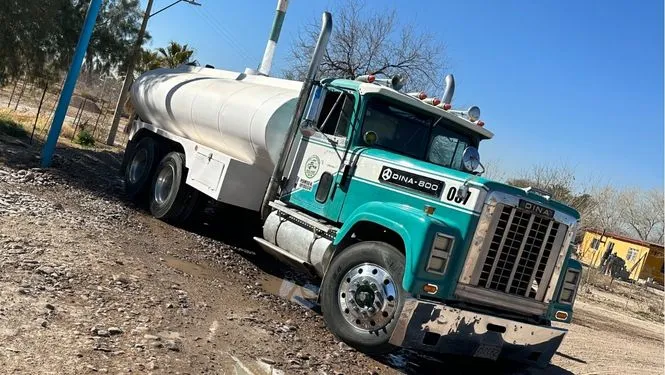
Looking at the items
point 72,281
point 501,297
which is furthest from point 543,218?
point 72,281

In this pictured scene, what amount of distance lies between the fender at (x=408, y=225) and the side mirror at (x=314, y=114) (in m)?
1.73

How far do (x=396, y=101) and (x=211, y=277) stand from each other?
308 centimetres

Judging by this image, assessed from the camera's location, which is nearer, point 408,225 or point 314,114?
point 408,225

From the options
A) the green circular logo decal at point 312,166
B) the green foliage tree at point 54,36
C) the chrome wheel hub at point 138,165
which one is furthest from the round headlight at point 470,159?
the green foliage tree at point 54,36

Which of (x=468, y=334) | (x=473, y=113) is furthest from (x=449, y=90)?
(x=468, y=334)

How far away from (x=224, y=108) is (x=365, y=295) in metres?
4.62

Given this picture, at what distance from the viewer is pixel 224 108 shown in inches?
372

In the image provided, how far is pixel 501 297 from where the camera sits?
5.87 meters

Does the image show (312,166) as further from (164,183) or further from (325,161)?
(164,183)

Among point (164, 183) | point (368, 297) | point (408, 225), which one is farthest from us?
point (164, 183)

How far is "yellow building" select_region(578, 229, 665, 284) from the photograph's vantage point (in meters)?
41.8

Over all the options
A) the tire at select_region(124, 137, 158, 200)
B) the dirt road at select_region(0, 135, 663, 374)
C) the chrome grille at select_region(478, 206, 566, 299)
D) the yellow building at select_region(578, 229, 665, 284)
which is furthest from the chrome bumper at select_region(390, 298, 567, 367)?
the yellow building at select_region(578, 229, 665, 284)

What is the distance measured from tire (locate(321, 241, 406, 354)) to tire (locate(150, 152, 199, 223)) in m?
4.54

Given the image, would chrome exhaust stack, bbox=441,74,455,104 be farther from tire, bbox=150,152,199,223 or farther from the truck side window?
tire, bbox=150,152,199,223
